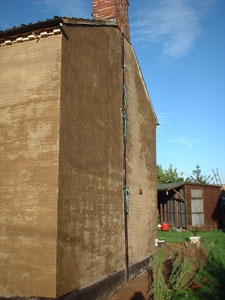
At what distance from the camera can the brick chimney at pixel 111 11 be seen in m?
9.41

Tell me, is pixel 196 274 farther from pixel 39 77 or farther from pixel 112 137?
pixel 39 77

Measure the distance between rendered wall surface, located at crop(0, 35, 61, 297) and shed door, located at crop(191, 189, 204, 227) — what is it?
47.8 feet

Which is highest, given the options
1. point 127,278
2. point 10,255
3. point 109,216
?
point 109,216

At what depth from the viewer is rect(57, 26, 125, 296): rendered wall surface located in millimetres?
5723

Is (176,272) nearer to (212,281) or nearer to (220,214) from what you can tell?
(212,281)

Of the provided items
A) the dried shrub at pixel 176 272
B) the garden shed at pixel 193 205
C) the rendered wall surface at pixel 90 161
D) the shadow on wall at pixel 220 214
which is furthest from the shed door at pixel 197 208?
the rendered wall surface at pixel 90 161

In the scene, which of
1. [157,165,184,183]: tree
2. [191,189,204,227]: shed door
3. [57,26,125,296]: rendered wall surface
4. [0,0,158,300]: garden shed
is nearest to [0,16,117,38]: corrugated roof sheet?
[0,0,158,300]: garden shed

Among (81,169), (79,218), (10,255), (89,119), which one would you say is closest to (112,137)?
(89,119)

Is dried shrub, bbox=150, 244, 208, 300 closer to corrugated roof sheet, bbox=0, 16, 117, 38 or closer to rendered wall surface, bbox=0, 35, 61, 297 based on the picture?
rendered wall surface, bbox=0, 35, 61, 297

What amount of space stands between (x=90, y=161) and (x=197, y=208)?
44.5ft

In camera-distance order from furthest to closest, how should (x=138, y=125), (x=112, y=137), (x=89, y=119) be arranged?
(x=138, y=125)
(x=112, y=137)
(x=89, y=119)

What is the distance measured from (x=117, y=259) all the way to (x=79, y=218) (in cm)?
249

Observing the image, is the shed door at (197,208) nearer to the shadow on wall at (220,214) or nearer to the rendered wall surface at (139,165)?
the shadow on wall at (220,214)

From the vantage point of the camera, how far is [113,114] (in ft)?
27.6
